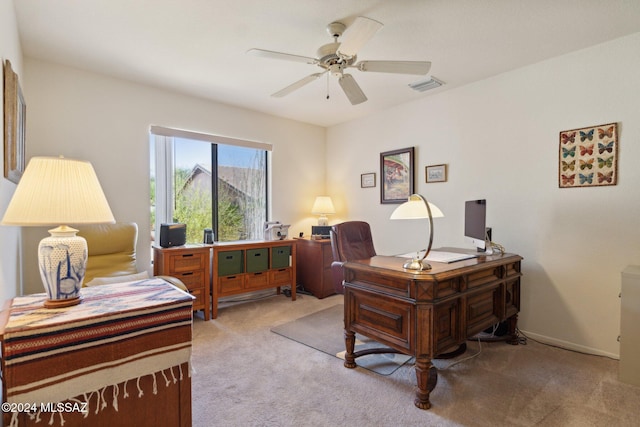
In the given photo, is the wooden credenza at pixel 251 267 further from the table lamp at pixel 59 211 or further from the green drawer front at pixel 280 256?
the table lamp at pixel 59 211

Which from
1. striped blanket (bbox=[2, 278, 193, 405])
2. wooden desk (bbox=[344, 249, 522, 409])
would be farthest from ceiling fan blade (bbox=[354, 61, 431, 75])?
striped blanket (bbox=[2, 278, 193, 405])

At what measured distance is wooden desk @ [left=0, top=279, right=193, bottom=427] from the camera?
1044 mm

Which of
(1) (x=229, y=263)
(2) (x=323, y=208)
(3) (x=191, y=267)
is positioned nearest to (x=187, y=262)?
(3) (x=191, y=267)

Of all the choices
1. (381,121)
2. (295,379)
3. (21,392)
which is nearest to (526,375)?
(295,379)

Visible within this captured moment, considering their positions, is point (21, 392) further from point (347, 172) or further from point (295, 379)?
point (347, 172)

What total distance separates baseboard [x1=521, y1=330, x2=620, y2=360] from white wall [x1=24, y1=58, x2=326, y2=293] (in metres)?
3.76

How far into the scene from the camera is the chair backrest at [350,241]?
3023 mm

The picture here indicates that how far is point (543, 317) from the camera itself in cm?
281

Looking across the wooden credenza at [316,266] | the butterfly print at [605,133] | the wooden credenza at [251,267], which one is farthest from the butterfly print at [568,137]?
the wooden credenza at [251,267]

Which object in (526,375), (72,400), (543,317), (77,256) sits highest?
(77,256)

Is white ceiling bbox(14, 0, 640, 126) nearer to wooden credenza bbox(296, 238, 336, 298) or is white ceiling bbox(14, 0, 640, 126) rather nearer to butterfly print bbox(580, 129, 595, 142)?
butterfly print bbox(580, 129, 595, 142)

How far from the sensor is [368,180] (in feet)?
14.4

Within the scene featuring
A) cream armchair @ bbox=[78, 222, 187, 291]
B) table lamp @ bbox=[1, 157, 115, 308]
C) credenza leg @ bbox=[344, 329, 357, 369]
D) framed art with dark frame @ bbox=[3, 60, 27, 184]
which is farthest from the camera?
cream armchair @ bbox=[78, 222, 187, 291]

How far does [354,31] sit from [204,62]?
1.62m
